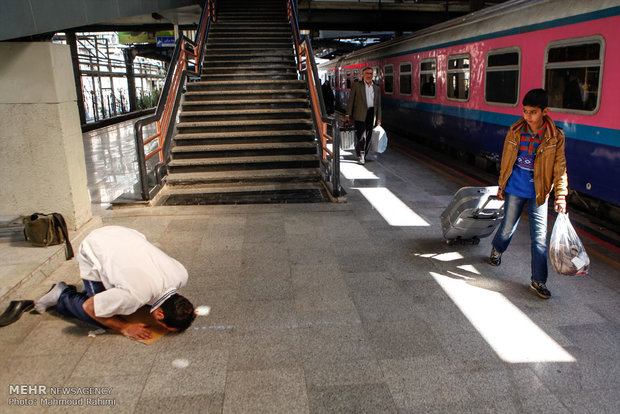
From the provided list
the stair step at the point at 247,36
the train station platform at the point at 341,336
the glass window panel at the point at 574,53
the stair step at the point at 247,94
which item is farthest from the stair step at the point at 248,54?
the train station platform at the point at 341,336

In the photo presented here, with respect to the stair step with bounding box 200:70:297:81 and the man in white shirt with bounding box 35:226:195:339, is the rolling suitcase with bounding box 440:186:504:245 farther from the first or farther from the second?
the stair step with bounding box 200:70:297:81

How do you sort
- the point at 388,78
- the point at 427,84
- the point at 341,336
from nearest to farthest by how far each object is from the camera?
the point at 341,336, the point at 427,84, the point at 388,78

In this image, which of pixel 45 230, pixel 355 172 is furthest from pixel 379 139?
pixel 45 230

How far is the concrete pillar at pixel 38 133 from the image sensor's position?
4.90 meters

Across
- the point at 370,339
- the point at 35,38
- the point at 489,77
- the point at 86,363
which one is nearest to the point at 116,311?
the point at 86,363

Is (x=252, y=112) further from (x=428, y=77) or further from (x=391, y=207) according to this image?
(x=428, y=77)

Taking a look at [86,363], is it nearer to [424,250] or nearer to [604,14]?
[424,250]

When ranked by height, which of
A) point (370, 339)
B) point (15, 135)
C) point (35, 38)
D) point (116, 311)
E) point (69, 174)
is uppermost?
point (35, 38)

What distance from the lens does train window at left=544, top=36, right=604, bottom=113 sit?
5859mm

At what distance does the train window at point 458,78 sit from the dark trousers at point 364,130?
1690 millimetres

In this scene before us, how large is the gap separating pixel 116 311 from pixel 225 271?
1462mm

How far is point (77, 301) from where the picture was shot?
3.62 m

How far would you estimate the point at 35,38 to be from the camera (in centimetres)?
493

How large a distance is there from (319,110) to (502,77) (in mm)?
3027
